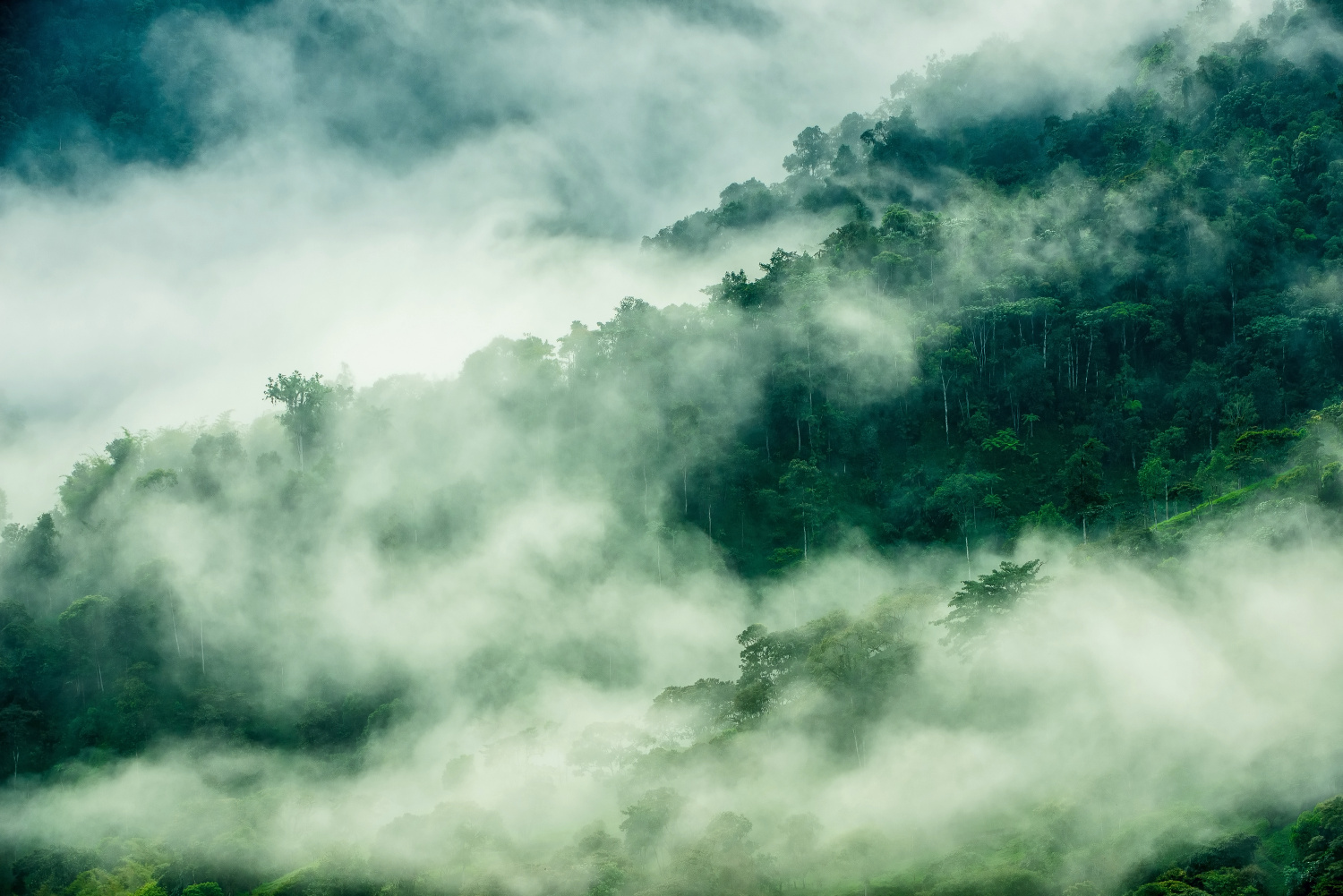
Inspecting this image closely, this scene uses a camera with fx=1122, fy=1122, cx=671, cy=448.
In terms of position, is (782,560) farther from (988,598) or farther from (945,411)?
(988,598)

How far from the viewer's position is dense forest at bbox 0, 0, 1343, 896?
50938 millimetres

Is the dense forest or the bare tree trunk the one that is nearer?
the dense forest

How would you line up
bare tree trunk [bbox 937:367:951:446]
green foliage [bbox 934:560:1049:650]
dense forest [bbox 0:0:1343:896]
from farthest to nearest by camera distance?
bare tree trunk [bbox 937:367:951:446]
green foliage [bbox 934:560:1049:650]
dense forest [bbox 0:0:1343:896]

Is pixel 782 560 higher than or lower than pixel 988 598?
higher

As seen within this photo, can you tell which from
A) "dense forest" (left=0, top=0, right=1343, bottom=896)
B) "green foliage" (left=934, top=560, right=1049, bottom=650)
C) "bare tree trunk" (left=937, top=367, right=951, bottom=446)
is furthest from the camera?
"bare tree trunk" (left=937, top=367, right=951, bottom=446)

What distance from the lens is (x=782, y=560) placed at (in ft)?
262

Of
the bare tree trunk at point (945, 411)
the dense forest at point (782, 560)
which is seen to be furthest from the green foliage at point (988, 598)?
the bare tree trunk at point (945, 411)

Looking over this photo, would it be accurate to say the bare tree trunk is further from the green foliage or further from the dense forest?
the green foliage

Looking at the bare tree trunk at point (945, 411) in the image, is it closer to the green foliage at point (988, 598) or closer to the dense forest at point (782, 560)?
the dense forest at point (782, 560)

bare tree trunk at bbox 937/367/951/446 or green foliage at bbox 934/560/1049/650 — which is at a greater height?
bare tree trunk at bbox 937/367/951/446

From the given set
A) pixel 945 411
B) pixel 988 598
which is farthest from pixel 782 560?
pixel 988 598

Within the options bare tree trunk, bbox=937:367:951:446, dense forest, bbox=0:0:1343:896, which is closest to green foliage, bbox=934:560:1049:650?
dense forest, bbox=0:0:1343:896

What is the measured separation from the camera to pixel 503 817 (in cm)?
6031

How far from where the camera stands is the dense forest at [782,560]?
2005 inches
